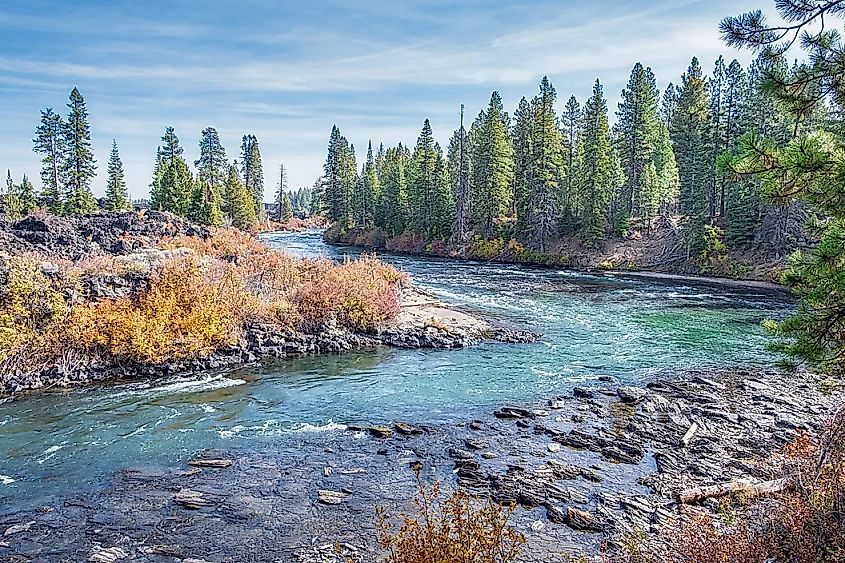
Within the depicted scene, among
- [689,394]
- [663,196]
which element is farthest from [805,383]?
[663,196]

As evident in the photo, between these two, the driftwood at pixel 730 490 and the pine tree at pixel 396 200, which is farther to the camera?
the pine tree at pixel 396 200

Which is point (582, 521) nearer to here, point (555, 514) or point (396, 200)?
point (555, 514)

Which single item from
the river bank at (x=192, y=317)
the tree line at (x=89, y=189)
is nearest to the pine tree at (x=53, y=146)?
the tree line at (x=89, y=189)

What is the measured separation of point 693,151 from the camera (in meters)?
57.7

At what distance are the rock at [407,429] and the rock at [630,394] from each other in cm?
643

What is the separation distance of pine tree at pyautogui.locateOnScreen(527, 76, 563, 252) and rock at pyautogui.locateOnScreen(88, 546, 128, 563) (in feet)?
170

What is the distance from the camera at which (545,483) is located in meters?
12.6

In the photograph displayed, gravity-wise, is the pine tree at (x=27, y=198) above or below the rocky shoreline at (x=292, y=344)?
above

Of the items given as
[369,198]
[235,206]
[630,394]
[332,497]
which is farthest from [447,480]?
[369,198]

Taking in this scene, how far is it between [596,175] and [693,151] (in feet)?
32.6

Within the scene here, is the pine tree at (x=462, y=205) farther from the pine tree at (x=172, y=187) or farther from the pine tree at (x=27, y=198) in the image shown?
the pine tree at (x=27, y=198)

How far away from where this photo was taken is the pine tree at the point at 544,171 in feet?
193

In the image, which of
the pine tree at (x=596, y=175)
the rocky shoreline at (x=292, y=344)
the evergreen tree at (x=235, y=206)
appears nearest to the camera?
the rocky shoreline at (x=292, y=344)

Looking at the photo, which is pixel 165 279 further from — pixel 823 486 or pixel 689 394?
pixel 823 486
